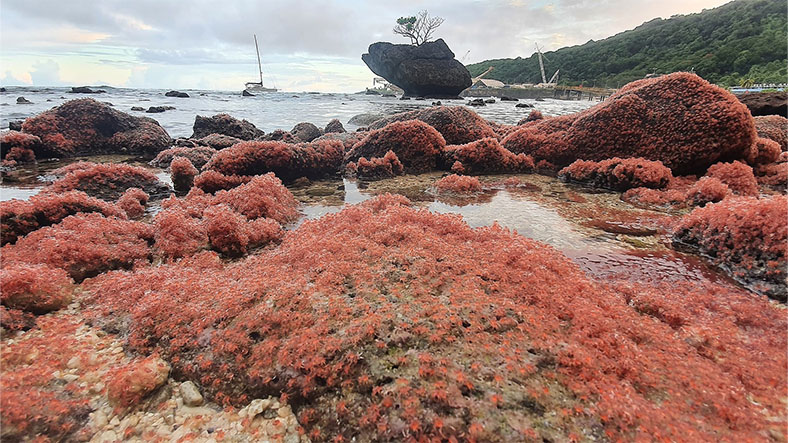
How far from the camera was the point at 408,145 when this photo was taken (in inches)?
398

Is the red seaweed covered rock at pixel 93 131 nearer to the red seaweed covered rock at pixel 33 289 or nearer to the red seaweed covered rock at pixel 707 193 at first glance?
the red seaweed covered rock at pixel 33 289

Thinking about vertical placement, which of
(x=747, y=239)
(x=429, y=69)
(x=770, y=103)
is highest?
(x=429, y=69)

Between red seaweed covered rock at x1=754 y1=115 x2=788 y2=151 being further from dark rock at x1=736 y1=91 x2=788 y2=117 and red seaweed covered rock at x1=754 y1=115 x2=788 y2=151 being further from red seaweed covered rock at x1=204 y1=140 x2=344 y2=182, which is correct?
red seaweed covered rock at x1=204 y1=140 x2=344 y2=182

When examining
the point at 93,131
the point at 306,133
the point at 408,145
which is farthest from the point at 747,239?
the point at 93,131

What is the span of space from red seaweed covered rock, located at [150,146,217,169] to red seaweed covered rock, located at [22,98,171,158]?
2200 mm

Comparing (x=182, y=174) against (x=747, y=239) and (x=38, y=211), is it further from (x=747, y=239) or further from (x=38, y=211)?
(x=747, y=239)

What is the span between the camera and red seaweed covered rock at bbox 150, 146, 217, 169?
1013 cm

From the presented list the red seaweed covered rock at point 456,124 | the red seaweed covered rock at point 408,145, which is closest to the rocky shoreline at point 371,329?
the red seaweed covered rock at point 408,145

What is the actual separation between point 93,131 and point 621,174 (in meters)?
16.8

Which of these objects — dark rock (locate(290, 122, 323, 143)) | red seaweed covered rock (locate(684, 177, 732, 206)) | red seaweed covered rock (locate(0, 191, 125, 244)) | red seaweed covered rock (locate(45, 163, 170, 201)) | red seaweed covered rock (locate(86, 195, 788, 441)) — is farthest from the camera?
dark rock (locate(290, 122, 323, 143))

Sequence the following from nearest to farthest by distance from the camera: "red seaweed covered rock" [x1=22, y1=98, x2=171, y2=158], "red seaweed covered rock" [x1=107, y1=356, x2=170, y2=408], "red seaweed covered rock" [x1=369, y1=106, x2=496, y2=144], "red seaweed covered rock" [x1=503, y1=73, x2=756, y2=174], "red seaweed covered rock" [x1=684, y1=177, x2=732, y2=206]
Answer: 1. "red seaweed covered rock" [x1=107, y1=356, x2=170, y2=408]
2. "red seaweed covered rock" [x1=684, y1=177, x2=732, y2=206]
3. "red seaweed covered rock" [x1=503, y1=73, x2=756, y2=174]
4. "red seaweed covered rock" [x1=22, y1=98, x2=171, y2=158]
5. "red seaweed covered rock" [x1=369, y1=106, x2=496, y2=144]

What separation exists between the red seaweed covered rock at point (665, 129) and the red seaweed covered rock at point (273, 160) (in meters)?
6.25

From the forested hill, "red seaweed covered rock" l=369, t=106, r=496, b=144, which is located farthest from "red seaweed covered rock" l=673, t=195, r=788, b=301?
the forested hill

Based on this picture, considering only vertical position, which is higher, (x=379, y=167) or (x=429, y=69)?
(x=429, y=69)
